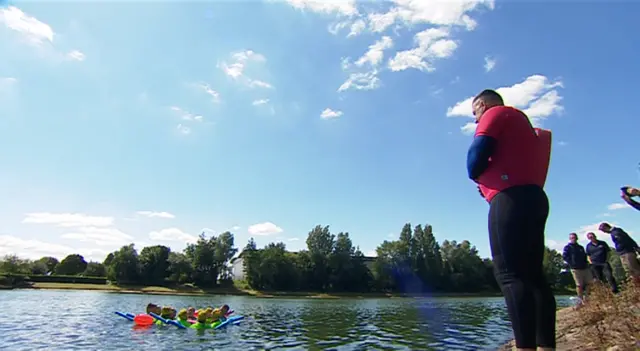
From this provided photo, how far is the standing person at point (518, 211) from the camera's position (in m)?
Result: 2.49

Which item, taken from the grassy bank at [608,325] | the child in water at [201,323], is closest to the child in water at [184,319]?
the child in water at [201,323]

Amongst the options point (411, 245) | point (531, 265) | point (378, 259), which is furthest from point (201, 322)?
point (411, 245)

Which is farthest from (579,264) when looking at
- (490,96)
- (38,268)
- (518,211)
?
(38,268)

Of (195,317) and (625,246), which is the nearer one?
(625,246)

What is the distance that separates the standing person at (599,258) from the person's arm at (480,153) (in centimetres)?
1176

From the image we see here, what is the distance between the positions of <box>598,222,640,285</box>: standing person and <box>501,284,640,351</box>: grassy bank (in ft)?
9.56

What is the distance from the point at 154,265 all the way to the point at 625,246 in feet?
279

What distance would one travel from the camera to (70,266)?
101 m

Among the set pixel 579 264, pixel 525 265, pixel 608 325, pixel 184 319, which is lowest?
pixel 184 319

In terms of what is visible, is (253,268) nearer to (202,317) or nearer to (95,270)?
(95,270)

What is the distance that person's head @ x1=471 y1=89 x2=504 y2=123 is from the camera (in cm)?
309

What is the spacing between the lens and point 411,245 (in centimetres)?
8975

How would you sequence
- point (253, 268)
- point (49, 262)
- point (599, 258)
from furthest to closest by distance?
point (49, 262) → point (253, 268) → point (599, 258)

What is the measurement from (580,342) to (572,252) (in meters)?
6.63
